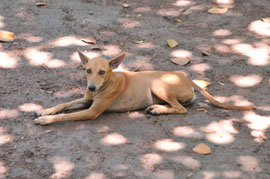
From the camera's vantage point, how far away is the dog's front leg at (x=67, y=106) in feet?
19.2

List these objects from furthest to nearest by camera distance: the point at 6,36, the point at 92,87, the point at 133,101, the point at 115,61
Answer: the point at 6,36
the point at 133,101
the point at 115,61
the point at 92,87

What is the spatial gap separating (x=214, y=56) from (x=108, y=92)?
2678 millimetres

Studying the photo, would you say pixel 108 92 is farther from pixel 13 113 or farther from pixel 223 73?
pixel 223 73

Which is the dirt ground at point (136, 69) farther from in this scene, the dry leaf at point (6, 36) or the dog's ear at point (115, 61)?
the dog's ear at point (115, 61)

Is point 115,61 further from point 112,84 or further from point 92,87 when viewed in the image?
point 92,87

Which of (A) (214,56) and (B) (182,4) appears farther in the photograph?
(B) (182,4)

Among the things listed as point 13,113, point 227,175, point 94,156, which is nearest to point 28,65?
point 13,113

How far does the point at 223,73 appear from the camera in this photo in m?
7.31

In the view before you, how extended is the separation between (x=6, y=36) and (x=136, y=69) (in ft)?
8.12

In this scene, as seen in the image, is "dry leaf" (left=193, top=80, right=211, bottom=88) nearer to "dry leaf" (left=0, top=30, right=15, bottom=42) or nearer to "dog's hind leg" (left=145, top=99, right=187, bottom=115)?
"dog's hind leg" (left=145, top=99, right=187, bottom=115)

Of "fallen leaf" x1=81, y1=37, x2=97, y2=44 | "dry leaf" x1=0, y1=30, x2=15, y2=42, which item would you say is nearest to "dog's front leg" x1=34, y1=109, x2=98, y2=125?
"fallen leaf" x1=81, y1=37, x2=97, y2=44

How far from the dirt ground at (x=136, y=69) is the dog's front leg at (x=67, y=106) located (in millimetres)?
164

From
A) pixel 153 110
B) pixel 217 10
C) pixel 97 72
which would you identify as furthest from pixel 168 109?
pixel 217 10

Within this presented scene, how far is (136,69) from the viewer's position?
7.36 m
